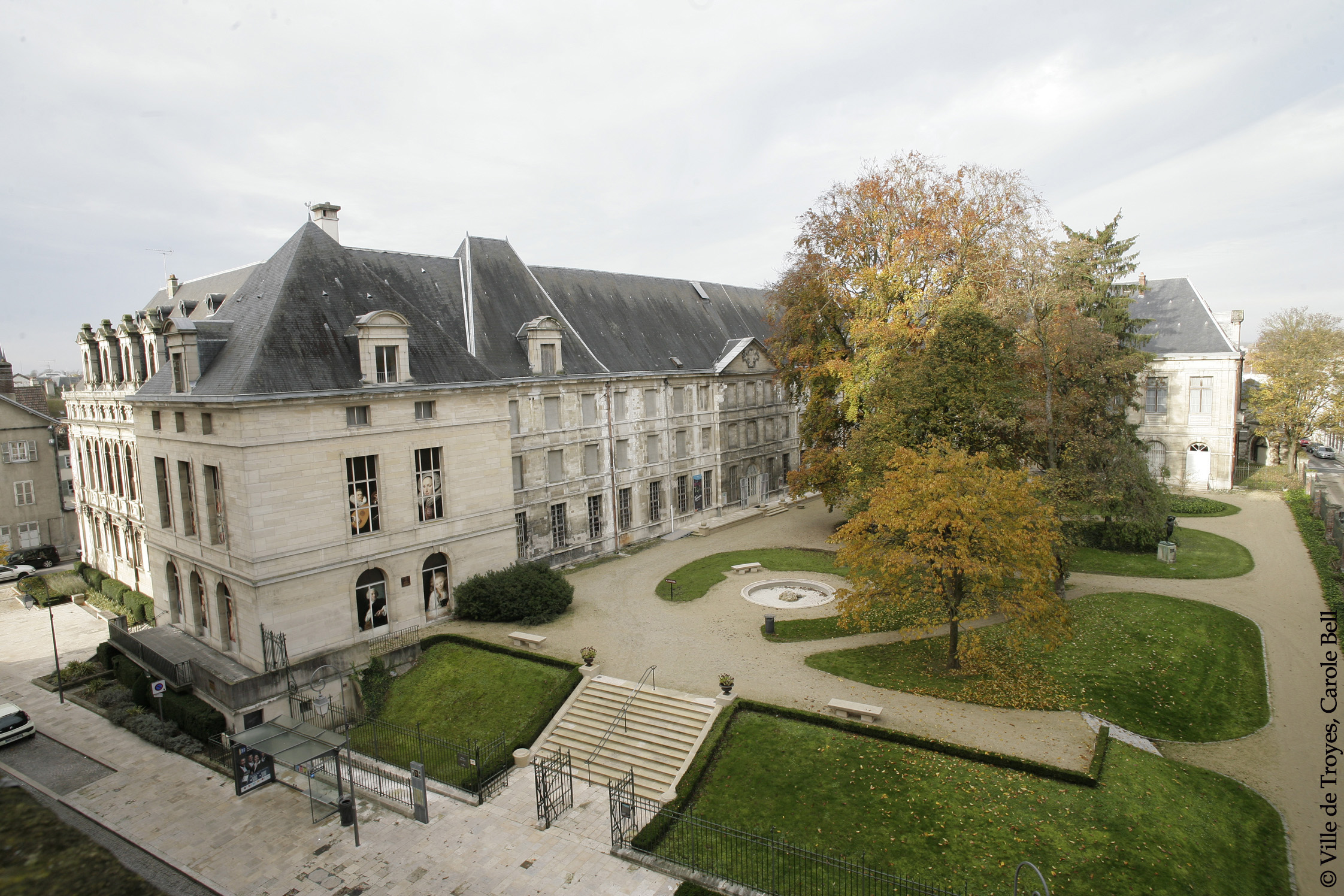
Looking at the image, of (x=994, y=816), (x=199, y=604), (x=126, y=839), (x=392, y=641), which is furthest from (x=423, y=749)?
(x=994, y=816)

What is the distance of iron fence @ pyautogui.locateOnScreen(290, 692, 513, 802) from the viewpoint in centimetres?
1764

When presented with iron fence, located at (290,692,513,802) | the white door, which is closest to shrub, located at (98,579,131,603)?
iron fence, located at (290,692,513,802)

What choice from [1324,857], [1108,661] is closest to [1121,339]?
[1108,661]

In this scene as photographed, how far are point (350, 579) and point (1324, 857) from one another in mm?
24943

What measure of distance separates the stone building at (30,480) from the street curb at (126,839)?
30.5m

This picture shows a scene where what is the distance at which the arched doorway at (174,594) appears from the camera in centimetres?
2616

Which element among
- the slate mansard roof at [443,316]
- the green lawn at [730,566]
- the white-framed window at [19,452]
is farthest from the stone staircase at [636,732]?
the white-framed window at [19,452]

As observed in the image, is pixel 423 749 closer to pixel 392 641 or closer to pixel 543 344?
pixel 392 641

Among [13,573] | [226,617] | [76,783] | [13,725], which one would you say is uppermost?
[226,617]

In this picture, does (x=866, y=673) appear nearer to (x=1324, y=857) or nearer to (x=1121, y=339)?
(x=1324, y=857)

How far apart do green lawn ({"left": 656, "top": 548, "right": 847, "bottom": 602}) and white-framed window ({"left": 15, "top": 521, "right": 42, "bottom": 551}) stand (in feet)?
136

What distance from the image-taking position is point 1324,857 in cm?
1379

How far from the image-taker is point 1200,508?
131 feet

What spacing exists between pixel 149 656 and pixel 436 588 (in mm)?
9633
